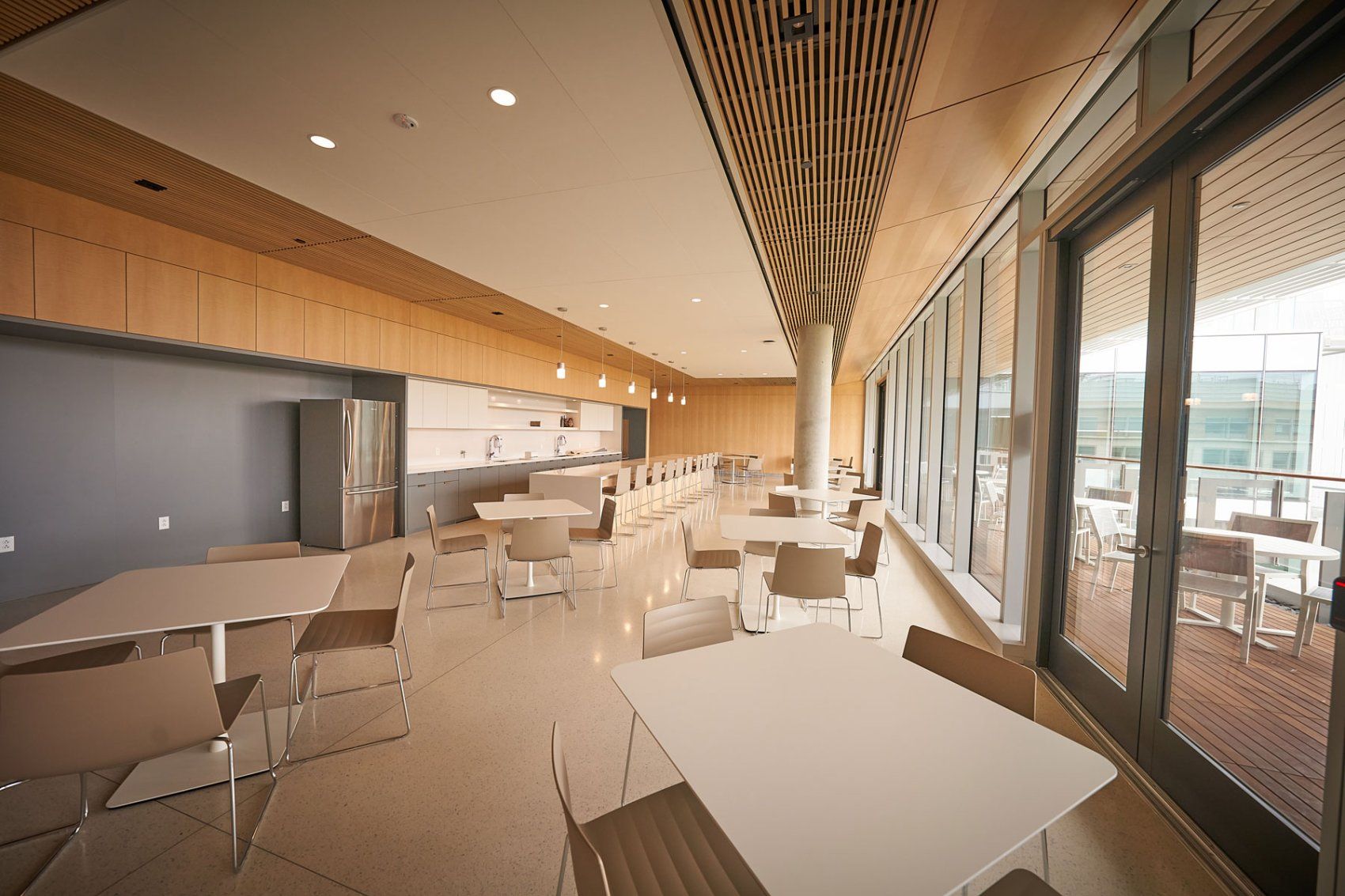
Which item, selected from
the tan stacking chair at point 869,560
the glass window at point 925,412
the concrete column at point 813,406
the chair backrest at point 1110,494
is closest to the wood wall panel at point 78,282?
the tan stacking chair at point 869,560

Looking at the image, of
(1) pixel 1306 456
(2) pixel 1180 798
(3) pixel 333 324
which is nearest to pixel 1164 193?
(1) pixel 1306 456

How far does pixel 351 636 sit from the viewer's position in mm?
2508

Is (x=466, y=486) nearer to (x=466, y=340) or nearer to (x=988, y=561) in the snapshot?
(x=466, y=340)

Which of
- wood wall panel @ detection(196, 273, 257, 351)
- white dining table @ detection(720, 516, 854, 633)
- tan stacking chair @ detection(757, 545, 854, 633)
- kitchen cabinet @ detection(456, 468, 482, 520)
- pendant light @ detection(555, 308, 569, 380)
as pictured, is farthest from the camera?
kitchen cabinet @ detection(456, 468, 482, 520)

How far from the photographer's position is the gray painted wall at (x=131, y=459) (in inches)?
161

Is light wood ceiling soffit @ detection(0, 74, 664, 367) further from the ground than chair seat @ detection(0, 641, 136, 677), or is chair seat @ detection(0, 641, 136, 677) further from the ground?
light wood ceiling soffit @ detection(0, 74, 664, 367)

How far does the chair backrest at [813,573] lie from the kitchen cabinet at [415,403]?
5.90 meters

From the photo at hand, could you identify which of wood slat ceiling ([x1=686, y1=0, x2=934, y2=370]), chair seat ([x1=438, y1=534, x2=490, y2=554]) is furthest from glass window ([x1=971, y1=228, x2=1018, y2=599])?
chair seat ([x1=438, y1=534, x2=490, y2=554])

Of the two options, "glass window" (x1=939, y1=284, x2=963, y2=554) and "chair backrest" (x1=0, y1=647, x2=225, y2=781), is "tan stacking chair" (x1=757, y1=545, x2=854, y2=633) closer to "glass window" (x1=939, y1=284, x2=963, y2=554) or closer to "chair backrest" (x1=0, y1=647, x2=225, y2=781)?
"glass window" (x1=939, y1=284, x2=963, y2=554)

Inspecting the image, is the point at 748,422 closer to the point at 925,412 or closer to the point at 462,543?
the point at 925,412

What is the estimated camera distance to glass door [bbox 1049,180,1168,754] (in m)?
2.15

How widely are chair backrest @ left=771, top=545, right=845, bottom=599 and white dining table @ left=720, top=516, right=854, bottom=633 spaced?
24 cm

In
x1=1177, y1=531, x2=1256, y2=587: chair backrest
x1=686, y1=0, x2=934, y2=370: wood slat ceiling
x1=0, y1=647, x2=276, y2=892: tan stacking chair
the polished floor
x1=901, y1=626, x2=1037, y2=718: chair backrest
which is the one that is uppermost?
x1=686, y1=0, x2=934, y2=370: wood slat ceiling

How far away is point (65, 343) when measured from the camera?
428 cm
